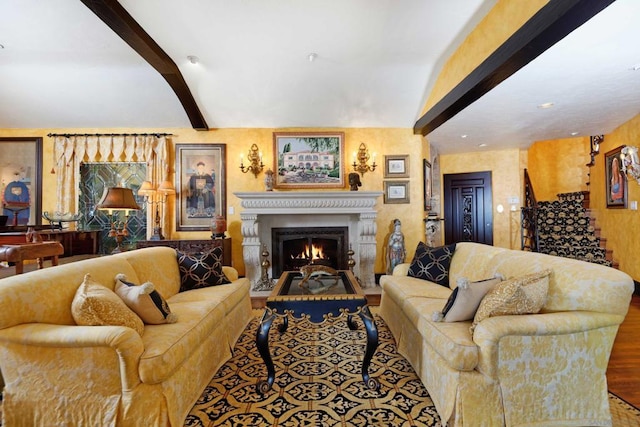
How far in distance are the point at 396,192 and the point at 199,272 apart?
333 cm

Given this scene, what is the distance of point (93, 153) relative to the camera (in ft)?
15.2

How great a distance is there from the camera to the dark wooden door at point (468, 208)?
604 centimetres

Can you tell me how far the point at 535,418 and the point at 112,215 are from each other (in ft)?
18.8

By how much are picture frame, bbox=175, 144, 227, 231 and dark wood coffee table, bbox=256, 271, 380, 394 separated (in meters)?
2.64

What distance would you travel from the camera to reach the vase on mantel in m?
4.36

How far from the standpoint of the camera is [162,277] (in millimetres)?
2455

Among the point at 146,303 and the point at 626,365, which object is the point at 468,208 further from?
the point at 146,303

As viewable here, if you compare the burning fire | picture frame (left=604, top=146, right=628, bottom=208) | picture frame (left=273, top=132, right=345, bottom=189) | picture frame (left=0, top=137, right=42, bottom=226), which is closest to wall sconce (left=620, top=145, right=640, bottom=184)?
picture frame (left=604, top=146, right=628, bottom=208)

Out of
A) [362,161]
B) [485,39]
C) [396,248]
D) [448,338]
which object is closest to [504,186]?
[396,248]

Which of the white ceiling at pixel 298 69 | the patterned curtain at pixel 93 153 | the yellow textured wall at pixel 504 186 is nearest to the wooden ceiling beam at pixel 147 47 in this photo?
the white ceiling at pixel 298 69

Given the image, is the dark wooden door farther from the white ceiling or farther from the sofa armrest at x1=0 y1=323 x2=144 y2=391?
the sofa armrest at x1=0 y1=323 x2=144 y2=391

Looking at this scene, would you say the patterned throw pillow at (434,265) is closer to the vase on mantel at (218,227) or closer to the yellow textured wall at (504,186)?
the vase on mantel at (218,227)

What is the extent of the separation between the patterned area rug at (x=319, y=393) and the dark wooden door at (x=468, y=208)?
456 cm

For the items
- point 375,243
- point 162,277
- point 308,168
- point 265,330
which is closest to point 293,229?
point 308,168
